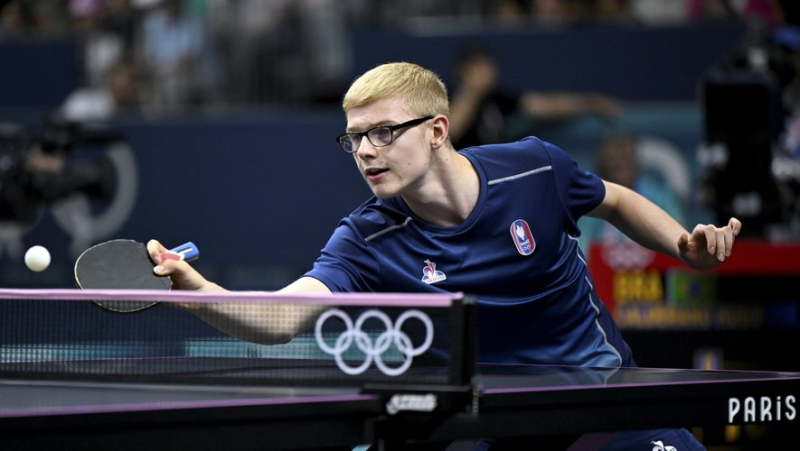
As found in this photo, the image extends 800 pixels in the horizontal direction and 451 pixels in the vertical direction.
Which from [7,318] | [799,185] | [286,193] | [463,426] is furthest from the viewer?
[286,193]

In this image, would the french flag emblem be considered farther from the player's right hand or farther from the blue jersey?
the player's right hand

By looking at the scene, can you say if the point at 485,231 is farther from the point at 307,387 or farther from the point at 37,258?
the point at 37,258

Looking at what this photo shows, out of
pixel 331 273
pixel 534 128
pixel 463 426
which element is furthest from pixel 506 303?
pixel 534 128

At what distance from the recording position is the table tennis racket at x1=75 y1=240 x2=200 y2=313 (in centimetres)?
360

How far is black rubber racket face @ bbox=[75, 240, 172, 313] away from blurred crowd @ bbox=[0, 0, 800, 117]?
709 cm

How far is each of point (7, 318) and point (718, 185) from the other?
17.0 feet

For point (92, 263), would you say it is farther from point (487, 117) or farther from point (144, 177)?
point (144, 177)

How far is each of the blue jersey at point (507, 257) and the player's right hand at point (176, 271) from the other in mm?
407

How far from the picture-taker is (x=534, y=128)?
9.58 meters

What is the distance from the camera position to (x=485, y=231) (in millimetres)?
4086

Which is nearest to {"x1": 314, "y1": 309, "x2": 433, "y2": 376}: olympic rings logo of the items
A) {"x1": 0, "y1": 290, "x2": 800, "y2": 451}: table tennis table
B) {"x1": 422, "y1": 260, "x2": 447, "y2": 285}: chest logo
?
{"x1": 0, "y1": 290, "x2": 800, "y2": 451}: table tennis table

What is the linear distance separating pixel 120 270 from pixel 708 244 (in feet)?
5.48

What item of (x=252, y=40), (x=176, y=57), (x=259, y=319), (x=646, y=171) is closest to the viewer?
(x=259, y=319)

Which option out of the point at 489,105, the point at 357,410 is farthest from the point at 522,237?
the point at 489,105
